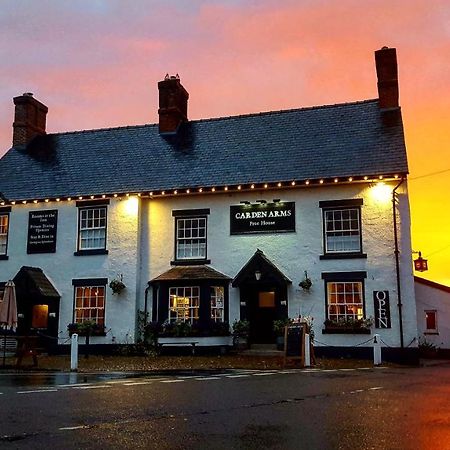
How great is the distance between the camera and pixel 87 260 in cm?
2433

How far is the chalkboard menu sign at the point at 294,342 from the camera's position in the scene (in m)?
17.1

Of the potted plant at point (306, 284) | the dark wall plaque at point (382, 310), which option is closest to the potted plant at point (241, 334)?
the potted plant at point (306, 284)

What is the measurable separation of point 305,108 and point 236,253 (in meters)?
7.78

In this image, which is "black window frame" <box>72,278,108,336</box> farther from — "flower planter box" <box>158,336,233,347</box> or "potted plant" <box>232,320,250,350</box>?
"potted plant" <box>232,320,250,350</box>

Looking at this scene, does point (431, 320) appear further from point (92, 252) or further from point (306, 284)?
point (92, 252)

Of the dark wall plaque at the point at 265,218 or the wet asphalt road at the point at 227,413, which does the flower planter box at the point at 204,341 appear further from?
the wet asphalt road at the point at 227,413

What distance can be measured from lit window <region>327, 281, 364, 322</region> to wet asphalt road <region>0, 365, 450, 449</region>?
8.16m

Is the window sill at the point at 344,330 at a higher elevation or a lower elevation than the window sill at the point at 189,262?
lower

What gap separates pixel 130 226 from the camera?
2391 cm

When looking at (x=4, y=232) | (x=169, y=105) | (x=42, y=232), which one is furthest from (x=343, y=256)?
(x=4, y=232)

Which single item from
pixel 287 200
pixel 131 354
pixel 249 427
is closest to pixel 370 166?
pixel 287 200

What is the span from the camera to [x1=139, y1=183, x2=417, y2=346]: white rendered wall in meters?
20.9

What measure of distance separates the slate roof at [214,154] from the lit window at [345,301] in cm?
415

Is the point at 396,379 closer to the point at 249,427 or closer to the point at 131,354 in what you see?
the point at 249,427
